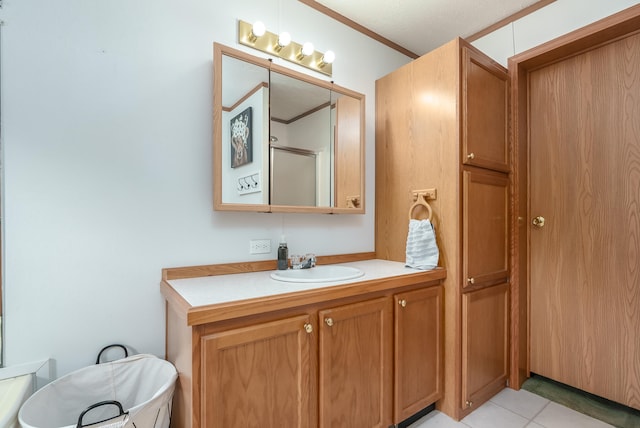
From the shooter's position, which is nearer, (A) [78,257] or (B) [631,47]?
(A) [78,257]

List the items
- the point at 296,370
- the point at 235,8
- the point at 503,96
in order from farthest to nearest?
1. the point at 503,96
2. the point at 235,8
3. the point at 296,370

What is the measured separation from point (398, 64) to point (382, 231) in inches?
53.0

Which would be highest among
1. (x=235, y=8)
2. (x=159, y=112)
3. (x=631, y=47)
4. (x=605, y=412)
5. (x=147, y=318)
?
(x=235, y=8)

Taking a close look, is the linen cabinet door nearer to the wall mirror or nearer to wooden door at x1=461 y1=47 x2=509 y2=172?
wooden door at x1=461 y1=47 x2=509 y2=172

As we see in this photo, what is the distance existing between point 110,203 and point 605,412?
2883 millimetres

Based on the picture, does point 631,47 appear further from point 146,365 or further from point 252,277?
point 146,365

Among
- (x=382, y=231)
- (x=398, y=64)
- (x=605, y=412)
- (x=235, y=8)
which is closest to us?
(x=235, y=8)

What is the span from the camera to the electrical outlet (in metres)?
1.71

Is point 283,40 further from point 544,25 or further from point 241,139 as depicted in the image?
point 544,25

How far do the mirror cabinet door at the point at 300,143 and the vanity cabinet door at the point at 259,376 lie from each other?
0.77 meters

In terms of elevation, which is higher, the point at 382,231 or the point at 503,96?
the point at 503,96

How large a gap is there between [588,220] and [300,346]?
1.97m

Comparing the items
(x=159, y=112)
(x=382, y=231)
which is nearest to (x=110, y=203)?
(x=159, y=112)

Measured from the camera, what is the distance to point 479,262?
6.07 ft
